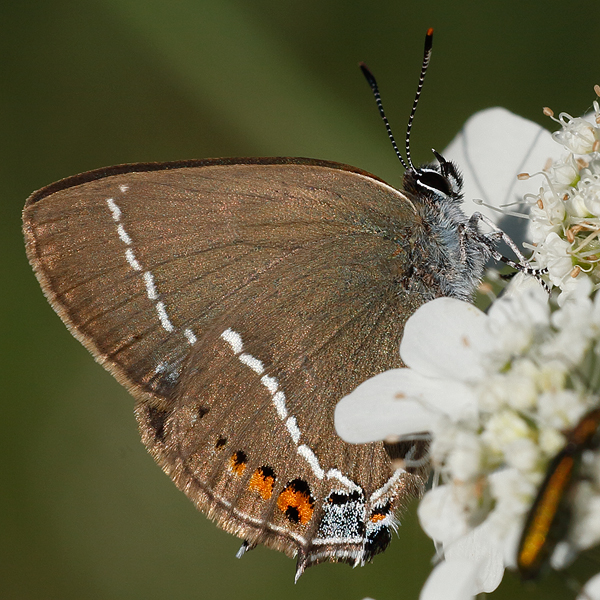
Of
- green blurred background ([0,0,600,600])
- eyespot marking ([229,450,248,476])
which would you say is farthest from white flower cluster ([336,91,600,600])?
green blurred background ([0,0,600,600])

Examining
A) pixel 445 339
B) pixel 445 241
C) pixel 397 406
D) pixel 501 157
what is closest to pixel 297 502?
pixel 397 406

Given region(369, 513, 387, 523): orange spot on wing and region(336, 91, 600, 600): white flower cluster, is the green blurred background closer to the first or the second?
region(369, 513, 387, 523): orange spot on wing

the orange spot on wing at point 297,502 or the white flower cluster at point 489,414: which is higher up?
the white flower cluster at point 489,414

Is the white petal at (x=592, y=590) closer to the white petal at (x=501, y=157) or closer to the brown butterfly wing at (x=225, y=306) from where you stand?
the brown butterfly wing at (x=225, y=306)

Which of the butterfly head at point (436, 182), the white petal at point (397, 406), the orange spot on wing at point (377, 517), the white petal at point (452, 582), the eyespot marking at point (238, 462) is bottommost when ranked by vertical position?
the orange spot on wing at point (377, 517)

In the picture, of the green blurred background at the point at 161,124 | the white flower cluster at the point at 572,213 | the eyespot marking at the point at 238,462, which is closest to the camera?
the white flower cluster at the point at 572,213

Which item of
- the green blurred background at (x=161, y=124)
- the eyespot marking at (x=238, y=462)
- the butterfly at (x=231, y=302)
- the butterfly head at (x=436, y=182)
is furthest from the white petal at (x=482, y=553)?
the green blurred background at (x=161, y=124)
